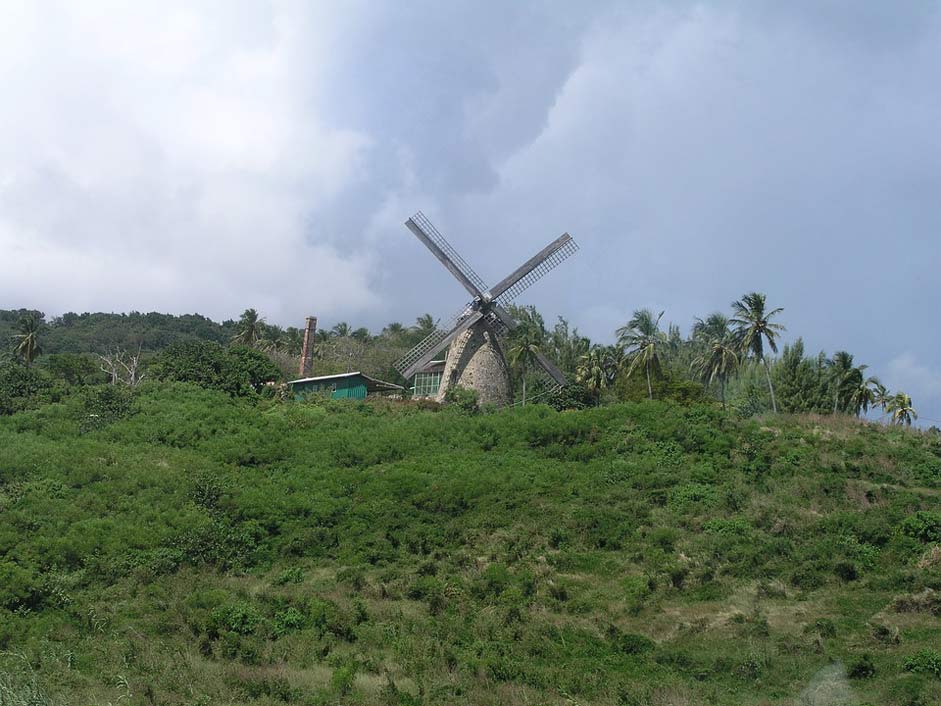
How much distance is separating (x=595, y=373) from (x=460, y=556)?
3141cm

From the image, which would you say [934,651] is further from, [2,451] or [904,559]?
[2,451]

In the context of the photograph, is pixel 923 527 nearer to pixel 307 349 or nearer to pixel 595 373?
pixel 595 373

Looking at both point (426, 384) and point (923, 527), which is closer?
point (923, 527)

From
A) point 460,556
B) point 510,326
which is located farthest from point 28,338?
point 460,556

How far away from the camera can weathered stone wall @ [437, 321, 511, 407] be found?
5297 cm

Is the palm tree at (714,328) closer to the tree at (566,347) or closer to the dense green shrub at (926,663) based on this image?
the tree at (566,347)

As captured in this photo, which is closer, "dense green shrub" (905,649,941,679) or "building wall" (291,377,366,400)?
"dense green shrub" (905,649,941,679)

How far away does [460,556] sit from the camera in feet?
100.0

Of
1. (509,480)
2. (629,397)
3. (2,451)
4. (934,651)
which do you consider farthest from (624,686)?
(629,397)

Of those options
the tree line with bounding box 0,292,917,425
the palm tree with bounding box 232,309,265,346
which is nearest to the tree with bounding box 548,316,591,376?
the tree line with bounding box 0,292,917,425

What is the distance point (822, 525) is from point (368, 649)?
15801 millimetres

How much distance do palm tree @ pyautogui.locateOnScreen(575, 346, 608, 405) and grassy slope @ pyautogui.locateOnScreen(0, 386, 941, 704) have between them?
51.0 ft

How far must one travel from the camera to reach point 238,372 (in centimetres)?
5106

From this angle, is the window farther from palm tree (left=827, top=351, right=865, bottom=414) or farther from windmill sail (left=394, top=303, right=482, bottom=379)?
palm tree (left=827, top=351, right=865, bottom=414)
